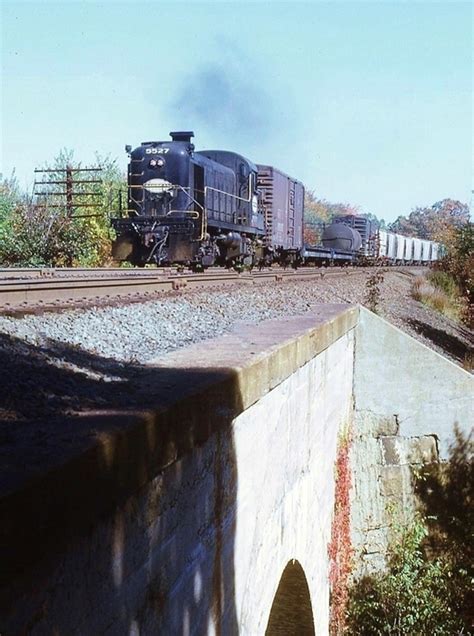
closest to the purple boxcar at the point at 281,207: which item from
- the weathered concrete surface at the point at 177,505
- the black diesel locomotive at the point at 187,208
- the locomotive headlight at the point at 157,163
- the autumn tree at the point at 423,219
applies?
the black diesel locomotive at the point at 187,208

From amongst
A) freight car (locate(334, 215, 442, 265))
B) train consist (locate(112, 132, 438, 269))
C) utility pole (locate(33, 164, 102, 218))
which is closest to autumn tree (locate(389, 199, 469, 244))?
freight car (locate(334, 215, 442, 265))

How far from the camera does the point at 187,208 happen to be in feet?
55.4

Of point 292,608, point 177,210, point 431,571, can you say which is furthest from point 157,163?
point 292,608

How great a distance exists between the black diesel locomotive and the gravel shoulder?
6224 millimetres

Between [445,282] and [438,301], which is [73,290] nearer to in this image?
[438,301]

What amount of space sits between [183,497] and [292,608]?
4720mm

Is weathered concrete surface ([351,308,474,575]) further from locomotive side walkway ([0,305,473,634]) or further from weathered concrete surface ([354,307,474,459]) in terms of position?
locomotive side walkway ([0,305,473,634])

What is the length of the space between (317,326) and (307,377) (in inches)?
20.9

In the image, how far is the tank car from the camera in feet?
53.2

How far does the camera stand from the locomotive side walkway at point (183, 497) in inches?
73.4

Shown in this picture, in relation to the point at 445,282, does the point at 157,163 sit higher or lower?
higher

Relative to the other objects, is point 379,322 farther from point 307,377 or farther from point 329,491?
point 307,377

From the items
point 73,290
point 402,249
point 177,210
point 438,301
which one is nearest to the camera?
point 73,290

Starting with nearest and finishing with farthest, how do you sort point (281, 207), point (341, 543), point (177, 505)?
point (177, 505)
point (341, 543)
point (281, 207)
